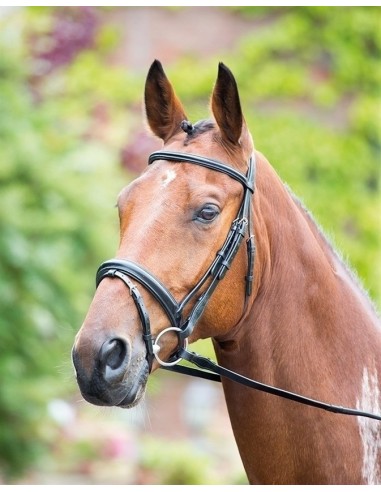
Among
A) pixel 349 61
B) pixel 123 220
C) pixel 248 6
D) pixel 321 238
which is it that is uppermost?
pixel 248 6

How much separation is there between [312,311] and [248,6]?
913 cm

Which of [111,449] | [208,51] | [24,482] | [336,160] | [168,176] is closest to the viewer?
[168,176]

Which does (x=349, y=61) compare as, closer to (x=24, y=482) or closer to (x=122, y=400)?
(x=24, y=482)

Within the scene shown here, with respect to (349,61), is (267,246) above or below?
below


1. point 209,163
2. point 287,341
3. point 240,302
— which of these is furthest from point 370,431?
point 209,163

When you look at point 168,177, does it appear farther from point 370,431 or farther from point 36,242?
→ point 36,242

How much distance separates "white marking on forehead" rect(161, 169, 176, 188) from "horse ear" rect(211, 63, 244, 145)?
0.28 m

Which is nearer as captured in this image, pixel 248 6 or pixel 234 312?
pixel 234 312

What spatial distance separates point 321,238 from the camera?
3398 millimetres

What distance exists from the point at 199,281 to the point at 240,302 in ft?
0.71

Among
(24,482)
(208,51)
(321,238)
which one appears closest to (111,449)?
(24,482)

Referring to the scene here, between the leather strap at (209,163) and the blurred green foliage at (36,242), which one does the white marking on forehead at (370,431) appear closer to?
the leather strap at (209,163)

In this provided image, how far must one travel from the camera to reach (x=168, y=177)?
2.99m

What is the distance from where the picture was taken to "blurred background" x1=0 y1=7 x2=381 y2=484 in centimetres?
802
